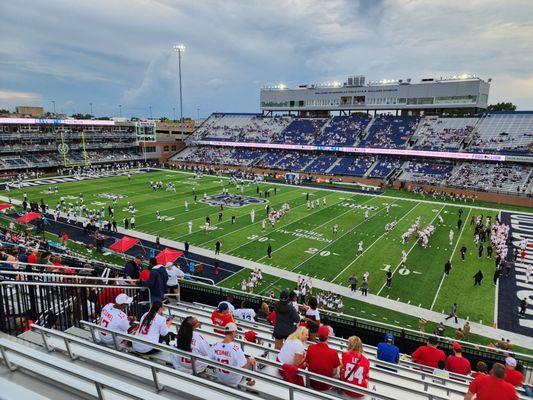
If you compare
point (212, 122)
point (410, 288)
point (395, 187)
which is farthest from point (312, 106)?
point (410, 288)

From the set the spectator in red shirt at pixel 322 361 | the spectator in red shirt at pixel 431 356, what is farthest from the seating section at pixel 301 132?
the spectator in red shirt at pixel 322 361

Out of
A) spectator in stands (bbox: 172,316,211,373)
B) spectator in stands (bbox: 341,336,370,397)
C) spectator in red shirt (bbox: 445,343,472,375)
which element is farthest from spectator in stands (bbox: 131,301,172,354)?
spectator in red shirt (bbox: 445,343,472,375)

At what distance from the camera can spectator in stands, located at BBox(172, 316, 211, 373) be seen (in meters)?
4.88

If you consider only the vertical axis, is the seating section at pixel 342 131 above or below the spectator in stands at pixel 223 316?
above

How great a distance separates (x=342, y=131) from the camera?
6512 cm

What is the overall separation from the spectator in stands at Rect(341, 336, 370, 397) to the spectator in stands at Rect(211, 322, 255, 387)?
124cm

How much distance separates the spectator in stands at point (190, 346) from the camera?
192 inches

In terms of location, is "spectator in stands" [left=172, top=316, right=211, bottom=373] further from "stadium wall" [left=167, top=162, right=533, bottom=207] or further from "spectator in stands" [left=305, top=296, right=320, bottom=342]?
"stadium wall" [left=167, top=162, right=533, bottom=207]

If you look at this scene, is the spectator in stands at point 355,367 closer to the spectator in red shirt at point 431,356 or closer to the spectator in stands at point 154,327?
the spectator in stands at point 154,327

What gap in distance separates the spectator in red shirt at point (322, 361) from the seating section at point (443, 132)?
176ft

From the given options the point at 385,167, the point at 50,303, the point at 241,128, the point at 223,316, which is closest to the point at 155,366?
the point at 223,316

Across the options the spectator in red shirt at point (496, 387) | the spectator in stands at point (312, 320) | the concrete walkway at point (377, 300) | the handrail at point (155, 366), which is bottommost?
the concrete walkway at point (377, 300)

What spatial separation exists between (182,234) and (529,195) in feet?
124

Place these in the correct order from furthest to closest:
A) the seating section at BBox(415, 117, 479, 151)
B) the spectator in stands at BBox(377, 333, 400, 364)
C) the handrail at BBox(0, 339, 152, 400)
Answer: the seating section at BBox(415, 117, 479, 151), the spectator in stands at BBox(377, 333, 400, 364), the handrail at BBox(0, 339, 152, 400)
